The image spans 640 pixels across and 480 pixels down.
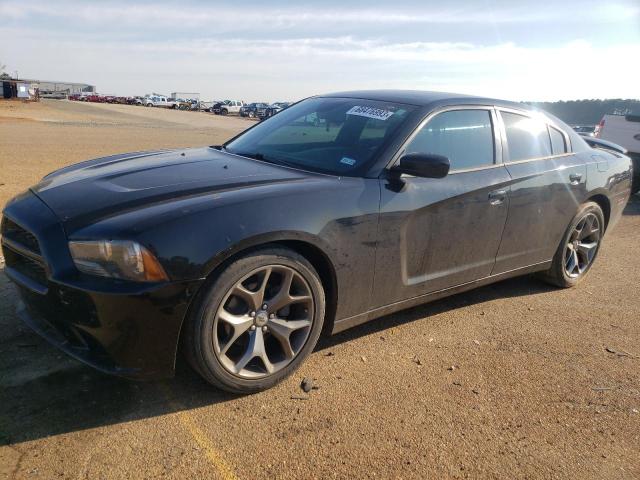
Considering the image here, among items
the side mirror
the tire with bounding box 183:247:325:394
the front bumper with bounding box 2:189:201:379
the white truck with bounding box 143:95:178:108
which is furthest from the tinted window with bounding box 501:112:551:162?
the white truck with bounding box 143:95:178:108

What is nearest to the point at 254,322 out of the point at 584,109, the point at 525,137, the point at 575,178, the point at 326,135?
the point at 326,135

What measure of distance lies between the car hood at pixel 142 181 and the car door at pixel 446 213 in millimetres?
657

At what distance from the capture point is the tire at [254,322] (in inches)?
101

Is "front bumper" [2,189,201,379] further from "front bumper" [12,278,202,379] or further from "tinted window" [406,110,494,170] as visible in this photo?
"tinted window" [406,110,494,170]

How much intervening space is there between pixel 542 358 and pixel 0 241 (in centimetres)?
347

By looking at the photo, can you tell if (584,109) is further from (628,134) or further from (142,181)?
(142,181)

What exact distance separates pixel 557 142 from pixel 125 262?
368 cm

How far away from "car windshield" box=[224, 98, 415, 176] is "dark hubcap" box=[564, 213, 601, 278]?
2.16m

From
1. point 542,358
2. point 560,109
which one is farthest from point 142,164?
point 560,109

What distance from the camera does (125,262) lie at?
2.41m

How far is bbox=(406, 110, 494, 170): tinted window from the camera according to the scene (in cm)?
355

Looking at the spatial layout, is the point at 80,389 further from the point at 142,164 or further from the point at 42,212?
the point at 142,164

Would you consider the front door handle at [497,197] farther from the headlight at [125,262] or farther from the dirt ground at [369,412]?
the headlight at [125,262]

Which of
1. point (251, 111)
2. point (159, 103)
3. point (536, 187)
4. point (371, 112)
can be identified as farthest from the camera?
point (159, 103)
